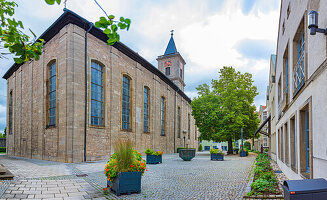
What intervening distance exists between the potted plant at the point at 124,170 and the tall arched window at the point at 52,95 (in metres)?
12.7

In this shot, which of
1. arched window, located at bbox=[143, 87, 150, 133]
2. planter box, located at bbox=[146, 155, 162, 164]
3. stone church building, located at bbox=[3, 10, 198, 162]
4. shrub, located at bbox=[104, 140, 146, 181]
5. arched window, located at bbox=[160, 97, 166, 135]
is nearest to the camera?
shrub, located at bbox=[104, 140, 146, 181]

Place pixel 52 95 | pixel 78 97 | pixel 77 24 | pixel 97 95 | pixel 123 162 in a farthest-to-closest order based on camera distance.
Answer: pixel 97 95, pixel 52 95, pixel 77 24, pixel 78 97, pixel 123 162

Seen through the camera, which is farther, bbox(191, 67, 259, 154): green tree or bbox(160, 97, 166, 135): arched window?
bbox(160, 97, 166, 135): arched window

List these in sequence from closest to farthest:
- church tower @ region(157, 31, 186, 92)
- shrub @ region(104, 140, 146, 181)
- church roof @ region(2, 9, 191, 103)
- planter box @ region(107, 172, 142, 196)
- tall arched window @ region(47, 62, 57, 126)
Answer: planter box @ region(107, 172, 142, 196) < shrub @ region(104, 140, 146, 181) < church roof @ region(2, 9, 191, 103) < tall arched window @ region(47, 62, 57, 126) < church tower @ region(157, 31, 186, 92)

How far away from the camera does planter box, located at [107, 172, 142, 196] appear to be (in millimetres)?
6336

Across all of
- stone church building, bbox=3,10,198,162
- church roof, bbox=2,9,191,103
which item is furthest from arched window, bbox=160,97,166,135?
church roof, bbox=2,9,191,103

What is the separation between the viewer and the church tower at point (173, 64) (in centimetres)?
4494

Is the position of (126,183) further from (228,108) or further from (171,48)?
(171,48)

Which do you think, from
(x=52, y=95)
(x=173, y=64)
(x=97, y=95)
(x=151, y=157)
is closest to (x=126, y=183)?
(x=151, y=157)

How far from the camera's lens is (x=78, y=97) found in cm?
1641

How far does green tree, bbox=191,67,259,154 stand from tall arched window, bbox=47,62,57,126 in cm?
1715

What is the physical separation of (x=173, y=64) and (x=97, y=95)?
28.1 m

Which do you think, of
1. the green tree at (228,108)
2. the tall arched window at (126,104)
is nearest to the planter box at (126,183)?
the tall arched window at (126,104)

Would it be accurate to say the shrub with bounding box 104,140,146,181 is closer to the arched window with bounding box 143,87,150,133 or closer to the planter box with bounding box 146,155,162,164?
the planter box with bounding box 146,155,162,164
